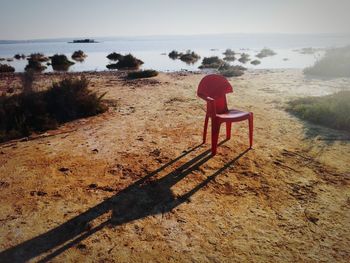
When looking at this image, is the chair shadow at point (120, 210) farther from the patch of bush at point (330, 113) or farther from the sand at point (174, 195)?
the patch of bush at point (330, 113)

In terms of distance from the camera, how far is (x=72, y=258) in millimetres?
2717

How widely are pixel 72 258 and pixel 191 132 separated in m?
3.82

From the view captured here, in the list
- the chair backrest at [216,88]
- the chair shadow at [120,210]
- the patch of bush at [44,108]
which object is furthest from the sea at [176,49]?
the chair shadow at [120,210]

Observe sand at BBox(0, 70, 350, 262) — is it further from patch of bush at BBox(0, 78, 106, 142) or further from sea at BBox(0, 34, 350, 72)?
sea at BBox(0, 34, 350, 72)

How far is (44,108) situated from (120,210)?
444cm

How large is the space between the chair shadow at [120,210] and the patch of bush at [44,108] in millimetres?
3461

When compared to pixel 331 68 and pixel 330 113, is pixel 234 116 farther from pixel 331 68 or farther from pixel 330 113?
pixel 331 68

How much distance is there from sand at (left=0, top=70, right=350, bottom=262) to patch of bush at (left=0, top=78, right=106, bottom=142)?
0.42m

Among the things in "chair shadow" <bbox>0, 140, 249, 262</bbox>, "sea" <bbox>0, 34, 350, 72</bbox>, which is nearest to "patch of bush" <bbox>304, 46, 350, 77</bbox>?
"sea" <bbox>0, 34, 350, 72</bbox>

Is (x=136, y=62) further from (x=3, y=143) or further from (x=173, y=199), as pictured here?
(x=173, y=199)

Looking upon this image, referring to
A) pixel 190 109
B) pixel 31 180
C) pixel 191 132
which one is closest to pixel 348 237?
pixel 191 132

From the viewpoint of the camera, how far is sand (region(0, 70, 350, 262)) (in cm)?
284

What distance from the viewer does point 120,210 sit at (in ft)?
11.3

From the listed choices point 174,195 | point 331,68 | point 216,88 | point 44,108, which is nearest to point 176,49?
point 331,68
